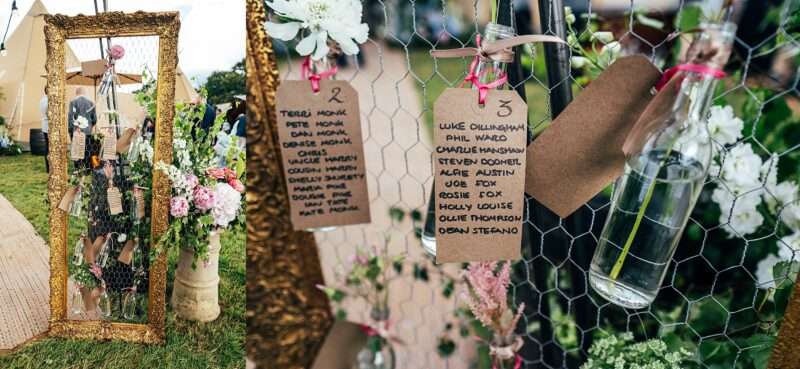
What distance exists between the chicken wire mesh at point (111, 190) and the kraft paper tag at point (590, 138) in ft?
2.07

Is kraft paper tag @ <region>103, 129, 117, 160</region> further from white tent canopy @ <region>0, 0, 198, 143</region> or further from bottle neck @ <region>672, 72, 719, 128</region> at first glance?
bottle neck @ <region>672, 72, 719, 128</region>

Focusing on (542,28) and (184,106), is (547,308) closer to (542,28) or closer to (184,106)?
(542,28)

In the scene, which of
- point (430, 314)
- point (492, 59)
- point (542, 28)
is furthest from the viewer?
point (430, 314)

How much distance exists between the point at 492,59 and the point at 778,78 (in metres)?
0.37

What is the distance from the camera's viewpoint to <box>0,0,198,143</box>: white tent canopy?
2.85ft

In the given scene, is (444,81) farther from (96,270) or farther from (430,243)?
(96,270)

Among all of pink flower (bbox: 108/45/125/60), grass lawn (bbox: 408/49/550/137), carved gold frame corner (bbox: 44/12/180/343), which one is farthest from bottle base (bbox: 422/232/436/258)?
pink flower (bbox: 108/45/125/60)

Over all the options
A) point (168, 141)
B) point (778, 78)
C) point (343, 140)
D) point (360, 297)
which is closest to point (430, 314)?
point (360, 297)

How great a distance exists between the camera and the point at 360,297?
3.47ft

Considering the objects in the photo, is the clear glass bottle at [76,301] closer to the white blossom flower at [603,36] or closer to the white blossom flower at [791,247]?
the white blossom flower at [603,36]

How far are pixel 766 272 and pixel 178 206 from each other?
34.9 inches

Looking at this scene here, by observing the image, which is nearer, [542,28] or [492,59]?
[492,59]

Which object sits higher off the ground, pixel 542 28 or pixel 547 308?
pixel 542 28

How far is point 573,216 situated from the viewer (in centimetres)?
83
